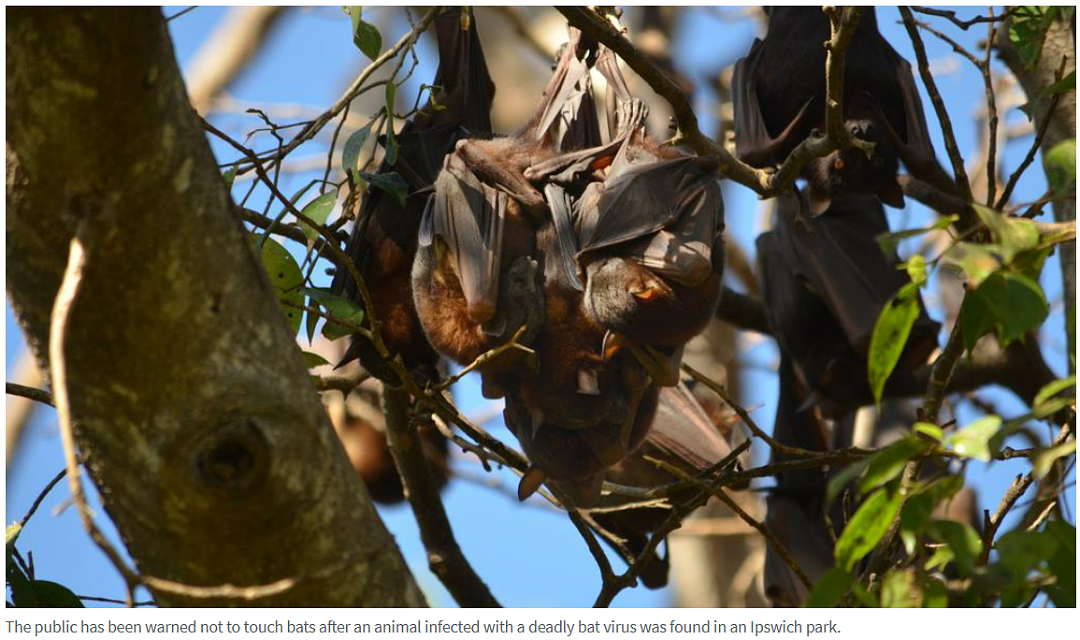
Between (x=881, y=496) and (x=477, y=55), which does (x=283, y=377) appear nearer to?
(x=881, y=496)

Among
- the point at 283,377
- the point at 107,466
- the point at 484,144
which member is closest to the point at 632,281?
the point at 484,144

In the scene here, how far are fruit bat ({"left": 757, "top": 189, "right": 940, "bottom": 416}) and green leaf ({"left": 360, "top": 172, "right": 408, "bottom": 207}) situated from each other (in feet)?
5.05

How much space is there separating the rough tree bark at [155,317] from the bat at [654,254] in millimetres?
1066

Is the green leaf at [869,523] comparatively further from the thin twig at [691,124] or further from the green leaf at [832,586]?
the thin twig at [691,124]

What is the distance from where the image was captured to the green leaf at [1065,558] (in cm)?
153

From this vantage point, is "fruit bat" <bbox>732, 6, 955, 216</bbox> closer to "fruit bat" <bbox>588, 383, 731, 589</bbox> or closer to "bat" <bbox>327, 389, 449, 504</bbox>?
"fruit bat" <bbox>588, 383, 731, 589</bbox>

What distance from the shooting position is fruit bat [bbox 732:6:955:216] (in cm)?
311

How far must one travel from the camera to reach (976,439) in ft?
4.50

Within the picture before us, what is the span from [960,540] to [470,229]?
1.47 m

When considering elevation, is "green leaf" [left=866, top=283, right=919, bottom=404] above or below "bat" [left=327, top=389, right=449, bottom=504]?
below

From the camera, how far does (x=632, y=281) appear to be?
102 inches

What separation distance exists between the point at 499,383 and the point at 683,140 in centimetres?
66

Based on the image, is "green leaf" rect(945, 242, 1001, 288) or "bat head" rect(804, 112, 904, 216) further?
"bat head" rect(804, 112, 904, 216)

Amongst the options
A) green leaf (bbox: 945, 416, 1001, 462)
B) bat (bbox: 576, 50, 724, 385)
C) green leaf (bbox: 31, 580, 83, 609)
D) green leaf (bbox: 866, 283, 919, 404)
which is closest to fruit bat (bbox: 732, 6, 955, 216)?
bat (bbox: 576, 50, 724, 385)
